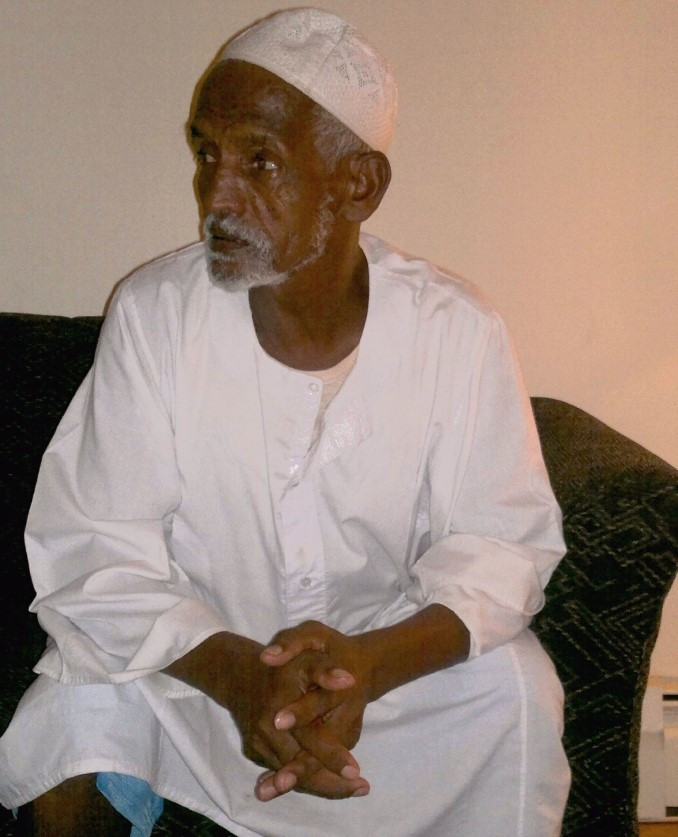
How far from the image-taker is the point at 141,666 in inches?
55.2

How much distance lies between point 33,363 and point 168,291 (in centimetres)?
50

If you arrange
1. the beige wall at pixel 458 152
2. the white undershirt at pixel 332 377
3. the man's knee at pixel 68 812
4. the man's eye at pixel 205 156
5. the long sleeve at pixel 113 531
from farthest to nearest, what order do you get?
the beige wall at pixel 458 152 < the white undershirt at pixel 332 377 < the man's eye at pixel 205 156 < the long sleeve at pixel 113 531 < the man's knee at pixel 68 812

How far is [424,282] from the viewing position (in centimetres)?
173

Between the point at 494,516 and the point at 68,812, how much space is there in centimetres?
81

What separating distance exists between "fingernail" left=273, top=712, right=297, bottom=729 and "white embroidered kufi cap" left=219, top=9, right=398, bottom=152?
93cm

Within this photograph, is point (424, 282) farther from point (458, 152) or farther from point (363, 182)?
point (458, 152)

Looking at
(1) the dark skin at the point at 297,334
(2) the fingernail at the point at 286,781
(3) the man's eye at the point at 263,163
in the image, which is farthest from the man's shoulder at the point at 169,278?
(2) the fingernail at the point at 286,781

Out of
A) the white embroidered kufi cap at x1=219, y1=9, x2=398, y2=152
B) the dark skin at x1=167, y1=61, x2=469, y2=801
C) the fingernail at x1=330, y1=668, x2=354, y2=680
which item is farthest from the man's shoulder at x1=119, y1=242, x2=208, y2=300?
the fingernail at x1=330, y1=668, x2=354, y2=680

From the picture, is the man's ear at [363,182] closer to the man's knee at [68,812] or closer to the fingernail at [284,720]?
the fingernail at [284,720]

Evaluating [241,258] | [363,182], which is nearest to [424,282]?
[363,182]

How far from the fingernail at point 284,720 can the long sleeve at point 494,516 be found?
1.07ft

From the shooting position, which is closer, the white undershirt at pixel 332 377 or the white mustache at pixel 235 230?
the white mustache at pixel 235 230

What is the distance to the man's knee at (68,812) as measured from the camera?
133 centimetres

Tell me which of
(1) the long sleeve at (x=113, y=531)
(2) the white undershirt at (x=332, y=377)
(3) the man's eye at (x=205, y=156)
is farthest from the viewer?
(2) the white undershirt at (x=332, y=377)
